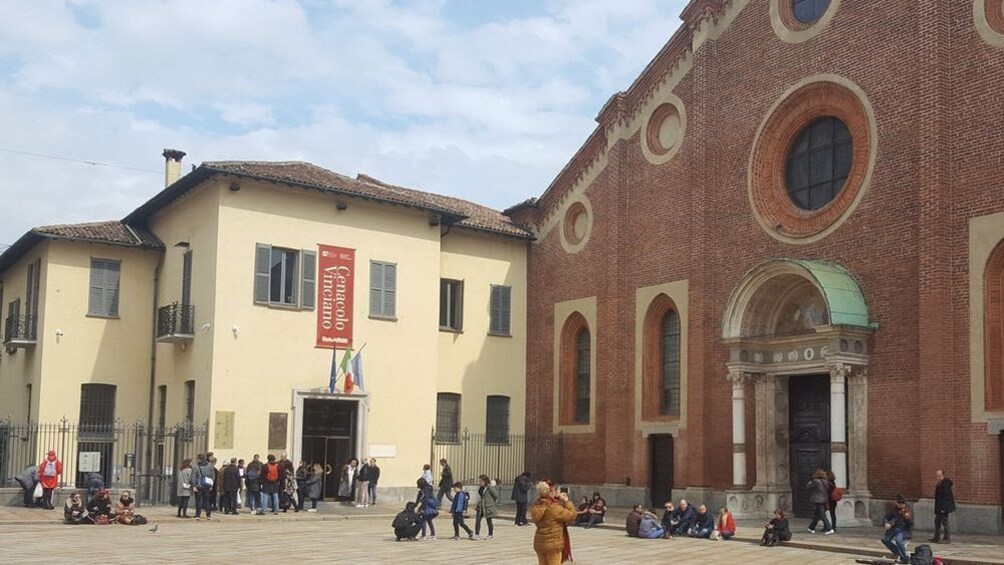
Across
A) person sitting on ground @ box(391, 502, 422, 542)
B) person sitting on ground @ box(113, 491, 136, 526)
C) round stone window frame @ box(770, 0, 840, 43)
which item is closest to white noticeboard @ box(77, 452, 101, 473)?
person sitting on ground @ box(113, 491, 136, 526)

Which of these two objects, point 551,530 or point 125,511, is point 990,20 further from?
point 125,511

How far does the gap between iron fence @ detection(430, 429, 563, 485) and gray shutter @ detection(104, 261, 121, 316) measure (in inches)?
388

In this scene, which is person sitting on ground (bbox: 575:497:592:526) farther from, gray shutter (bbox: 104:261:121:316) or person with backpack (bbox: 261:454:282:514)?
gray shutter (bbox: 104:261:121:316)

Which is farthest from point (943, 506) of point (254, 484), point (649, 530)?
point (254, 484)

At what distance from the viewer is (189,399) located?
95.8ft

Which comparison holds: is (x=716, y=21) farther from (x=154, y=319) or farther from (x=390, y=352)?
(x=154, y=319)

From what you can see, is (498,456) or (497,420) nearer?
(498,456)

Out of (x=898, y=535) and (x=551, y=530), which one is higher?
(x=551, y=530)

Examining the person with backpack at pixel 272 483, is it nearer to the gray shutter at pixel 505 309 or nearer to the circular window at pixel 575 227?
the gray shutter at pixel 505 309

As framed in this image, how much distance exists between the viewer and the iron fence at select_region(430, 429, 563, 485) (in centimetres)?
3195

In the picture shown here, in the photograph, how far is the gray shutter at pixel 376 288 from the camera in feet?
100

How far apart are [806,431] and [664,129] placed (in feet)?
30.1

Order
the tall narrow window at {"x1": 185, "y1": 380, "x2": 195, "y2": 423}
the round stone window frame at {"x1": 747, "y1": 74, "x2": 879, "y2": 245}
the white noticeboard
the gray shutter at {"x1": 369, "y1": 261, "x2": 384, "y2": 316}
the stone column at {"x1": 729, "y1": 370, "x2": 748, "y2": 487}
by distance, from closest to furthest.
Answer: the round stone window frame at {"x1": 747, "y1": 74, "x2": 879, "y2": 245} < the stone column at {"x1": 729, "y1": 370, "x2": 748, "y2": 487} < the white noticeboard < the tall narrow window at {"x1": 185, "y1": 380, "x2": 195, "y2": 423} < the gray shutter at {"x1": 369, "y1": 261, "x2": 384, "y2": 316}

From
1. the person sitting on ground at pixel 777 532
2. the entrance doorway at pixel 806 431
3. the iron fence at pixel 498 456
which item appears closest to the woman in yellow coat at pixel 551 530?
the person sitting on ground at pixel 777 532
